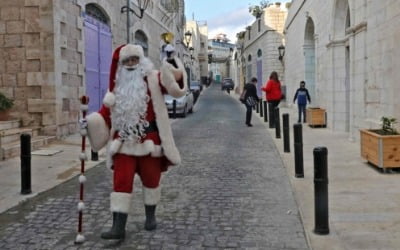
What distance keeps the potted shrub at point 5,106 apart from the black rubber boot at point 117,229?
7.55 metres

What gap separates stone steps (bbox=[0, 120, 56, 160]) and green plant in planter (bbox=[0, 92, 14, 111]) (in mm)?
383

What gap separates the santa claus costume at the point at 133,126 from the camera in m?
4.42

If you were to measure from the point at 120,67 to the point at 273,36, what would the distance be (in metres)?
28.3

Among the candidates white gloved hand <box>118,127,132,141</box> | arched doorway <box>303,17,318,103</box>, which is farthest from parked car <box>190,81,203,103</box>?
white gloved hand <box>118,127,132,141</box>

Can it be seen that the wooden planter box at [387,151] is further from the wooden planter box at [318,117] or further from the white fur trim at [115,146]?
the wooden planter box at [318,117]

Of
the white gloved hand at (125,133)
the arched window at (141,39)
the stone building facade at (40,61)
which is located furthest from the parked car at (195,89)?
the white gloved hand at (125,133)

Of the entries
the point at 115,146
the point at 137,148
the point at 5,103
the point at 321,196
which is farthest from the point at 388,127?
the point at 5,103

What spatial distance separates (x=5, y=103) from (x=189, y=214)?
7.22 m

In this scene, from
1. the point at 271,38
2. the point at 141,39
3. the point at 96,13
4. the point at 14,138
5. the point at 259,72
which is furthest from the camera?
the point at 259,72

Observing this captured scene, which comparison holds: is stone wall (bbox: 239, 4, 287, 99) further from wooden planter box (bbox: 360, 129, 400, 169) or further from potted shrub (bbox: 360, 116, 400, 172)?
wooden planter box (bbox: 360, 129, 400, 169)

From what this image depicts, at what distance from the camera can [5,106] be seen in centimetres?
1112

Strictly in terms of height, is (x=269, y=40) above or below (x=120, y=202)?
above

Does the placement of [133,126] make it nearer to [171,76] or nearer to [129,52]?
[171,76]

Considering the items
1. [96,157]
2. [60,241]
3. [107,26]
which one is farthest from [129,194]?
[107,26]
